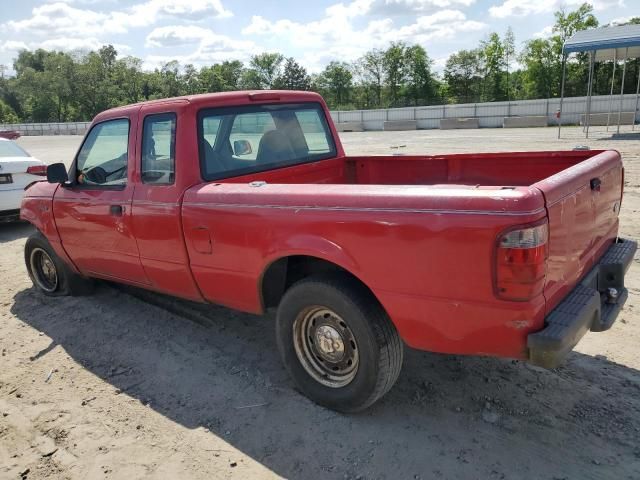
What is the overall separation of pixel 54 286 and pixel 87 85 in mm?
83983

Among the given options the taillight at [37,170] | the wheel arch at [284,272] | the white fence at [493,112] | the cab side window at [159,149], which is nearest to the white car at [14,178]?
the taillight at [37,170]

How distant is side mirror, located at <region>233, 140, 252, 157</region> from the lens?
13.4ft

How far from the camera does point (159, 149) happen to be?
13.1 ft

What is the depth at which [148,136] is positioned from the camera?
4.08 meters

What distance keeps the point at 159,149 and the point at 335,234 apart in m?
1.82

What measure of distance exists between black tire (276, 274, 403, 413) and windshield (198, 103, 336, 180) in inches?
48.4

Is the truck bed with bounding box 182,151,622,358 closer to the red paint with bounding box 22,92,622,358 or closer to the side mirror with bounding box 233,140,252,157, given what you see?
the red paint with bounding box 22,92,622,358

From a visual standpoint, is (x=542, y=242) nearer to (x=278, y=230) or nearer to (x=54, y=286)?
(x=278, y=230)

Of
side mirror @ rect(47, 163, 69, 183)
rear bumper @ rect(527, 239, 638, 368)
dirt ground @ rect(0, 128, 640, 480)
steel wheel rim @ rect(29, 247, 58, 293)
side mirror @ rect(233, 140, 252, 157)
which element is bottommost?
dirt ground @ rect(0, 128, 640, 480)

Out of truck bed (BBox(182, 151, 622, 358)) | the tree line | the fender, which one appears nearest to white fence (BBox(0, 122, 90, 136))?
the tree line

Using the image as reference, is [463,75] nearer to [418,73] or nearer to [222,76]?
[418,73]

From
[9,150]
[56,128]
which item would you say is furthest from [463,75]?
[9,150]

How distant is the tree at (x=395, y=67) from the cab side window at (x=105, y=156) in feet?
183

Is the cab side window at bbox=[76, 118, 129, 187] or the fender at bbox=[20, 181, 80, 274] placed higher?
the cab side window at bbox=[76, 118, 129, 187]
